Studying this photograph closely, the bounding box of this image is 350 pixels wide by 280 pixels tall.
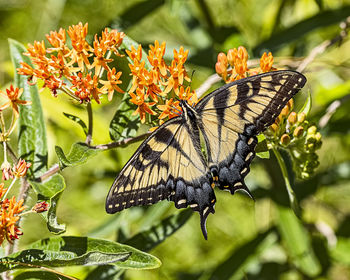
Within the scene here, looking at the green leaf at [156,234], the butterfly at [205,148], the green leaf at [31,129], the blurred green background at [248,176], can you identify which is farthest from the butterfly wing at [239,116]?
the green leaf at [31,129]

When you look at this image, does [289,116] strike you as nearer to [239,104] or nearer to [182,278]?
[239,104]

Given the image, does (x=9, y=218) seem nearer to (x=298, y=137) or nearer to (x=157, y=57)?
(x=157, y=57)

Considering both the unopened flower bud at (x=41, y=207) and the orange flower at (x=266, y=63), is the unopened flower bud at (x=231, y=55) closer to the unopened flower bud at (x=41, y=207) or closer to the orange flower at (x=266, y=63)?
the orange flower at (x=266, y=63)

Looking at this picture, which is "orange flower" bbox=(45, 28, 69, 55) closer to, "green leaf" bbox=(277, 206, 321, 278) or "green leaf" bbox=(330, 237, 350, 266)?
"green leaf" bbox=(277, 206, 321, 278)

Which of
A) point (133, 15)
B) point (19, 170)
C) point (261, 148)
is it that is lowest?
point (261, 148)

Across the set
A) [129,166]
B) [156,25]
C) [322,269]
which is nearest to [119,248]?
[129,166]

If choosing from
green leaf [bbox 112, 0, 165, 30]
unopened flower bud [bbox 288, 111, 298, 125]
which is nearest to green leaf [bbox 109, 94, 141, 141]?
unopened flower bud [bbox 288, 111, 298, 125]

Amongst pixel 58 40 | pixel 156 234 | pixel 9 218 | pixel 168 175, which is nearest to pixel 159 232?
pixel 156 234
